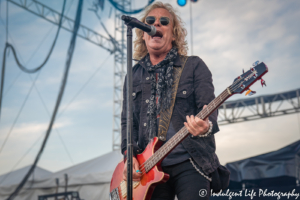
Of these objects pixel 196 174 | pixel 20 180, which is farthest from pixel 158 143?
pixel 20 180

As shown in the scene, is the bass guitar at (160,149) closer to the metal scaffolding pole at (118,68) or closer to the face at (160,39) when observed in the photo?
the face at (160,39)

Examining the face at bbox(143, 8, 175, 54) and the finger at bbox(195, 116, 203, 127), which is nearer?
the finger at bbox(195, 116, 203, 127)

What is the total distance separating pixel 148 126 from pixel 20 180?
5850mm

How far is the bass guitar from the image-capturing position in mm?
1516

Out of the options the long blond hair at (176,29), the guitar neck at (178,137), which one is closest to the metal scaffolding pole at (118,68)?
the long blond hair at (176,29)

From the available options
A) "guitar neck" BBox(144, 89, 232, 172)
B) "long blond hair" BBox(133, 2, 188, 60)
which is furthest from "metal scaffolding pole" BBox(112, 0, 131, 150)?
"guitar neck" BBox(144, 89, 232, 172)

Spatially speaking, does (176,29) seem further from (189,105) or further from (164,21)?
(189,105)

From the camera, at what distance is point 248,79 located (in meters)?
1.52

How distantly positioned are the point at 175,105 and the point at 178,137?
0.28 m

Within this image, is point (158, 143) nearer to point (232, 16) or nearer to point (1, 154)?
point (1, 154)

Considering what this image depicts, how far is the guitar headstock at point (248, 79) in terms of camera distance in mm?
1467

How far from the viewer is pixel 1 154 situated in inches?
258

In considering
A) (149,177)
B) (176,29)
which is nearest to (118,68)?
(176,29)

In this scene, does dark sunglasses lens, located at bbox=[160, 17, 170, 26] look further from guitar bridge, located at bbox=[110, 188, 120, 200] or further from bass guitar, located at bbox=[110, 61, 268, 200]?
guitar bridge, located at bbox=[110, 188, 120, 200]
